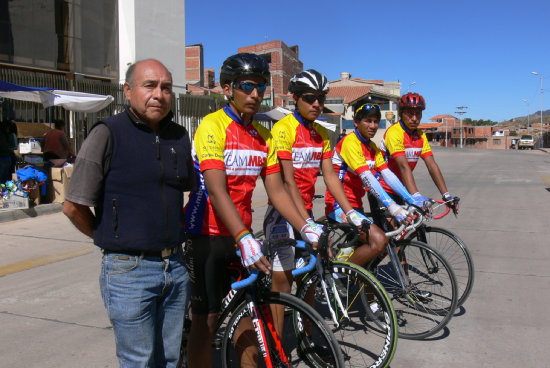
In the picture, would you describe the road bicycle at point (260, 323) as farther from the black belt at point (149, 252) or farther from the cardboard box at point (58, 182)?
the cardboard box at point (58, 182)

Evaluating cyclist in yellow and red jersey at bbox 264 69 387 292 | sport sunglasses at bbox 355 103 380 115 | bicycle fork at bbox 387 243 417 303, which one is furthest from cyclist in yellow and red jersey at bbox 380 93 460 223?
cyclist in yellow and red jersey at bbox 264 69 387 292

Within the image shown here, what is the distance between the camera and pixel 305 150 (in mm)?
3930

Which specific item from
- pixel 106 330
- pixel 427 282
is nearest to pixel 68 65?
pixel 106 330

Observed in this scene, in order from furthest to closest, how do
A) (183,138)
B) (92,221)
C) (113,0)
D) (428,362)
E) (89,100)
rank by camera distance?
(113,0), (89,100), (428,362), (183,138), (92,221)

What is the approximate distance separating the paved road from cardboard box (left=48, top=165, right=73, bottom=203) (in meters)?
1.25

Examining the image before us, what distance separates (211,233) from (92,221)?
29.2 inches

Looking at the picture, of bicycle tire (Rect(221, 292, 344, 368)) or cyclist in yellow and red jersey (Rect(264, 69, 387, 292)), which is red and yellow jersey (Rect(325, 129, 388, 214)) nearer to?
cyclist in yellow and red jersey (Rect(264, 69, 387, 292))

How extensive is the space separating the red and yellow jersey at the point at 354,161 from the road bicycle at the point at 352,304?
1.33 meters

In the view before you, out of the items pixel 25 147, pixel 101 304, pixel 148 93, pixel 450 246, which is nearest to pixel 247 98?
pixel 148 93

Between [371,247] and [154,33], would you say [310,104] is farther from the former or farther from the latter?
[154,33]

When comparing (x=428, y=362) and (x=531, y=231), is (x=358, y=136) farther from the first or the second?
(x=531, y=231)

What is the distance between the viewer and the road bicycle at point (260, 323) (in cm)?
263

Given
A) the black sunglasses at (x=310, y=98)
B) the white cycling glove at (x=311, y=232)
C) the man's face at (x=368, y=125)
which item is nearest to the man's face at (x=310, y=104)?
the black sunglasses at (x=310, y=98)

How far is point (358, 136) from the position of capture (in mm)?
4660
